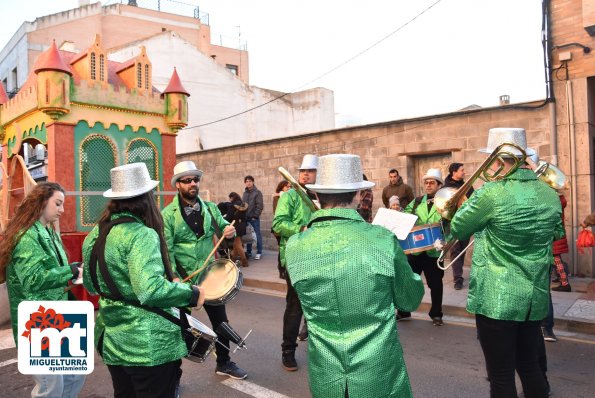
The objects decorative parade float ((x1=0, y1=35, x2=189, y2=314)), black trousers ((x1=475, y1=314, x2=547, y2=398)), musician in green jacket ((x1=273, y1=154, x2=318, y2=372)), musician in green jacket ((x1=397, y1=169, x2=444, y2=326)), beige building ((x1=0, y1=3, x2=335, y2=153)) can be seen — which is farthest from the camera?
beige building ((x1=0, y1=3, x2=335, y2=153))

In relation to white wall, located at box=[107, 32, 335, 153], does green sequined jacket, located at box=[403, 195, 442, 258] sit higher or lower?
lower

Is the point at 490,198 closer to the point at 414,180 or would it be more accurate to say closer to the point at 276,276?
the point at 276,276

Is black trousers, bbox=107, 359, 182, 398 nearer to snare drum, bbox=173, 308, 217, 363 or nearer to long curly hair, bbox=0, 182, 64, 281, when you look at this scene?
snare drum, bbox=173, 308, 217, 363

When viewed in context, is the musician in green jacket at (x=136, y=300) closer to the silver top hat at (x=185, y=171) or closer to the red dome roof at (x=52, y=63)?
the silver top hat at (x=185, y=171)

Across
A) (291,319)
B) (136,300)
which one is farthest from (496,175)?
(136,300)

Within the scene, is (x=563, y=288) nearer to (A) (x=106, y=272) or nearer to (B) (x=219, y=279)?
(B) (x=219, y=279)

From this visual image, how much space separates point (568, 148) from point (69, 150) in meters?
8.73

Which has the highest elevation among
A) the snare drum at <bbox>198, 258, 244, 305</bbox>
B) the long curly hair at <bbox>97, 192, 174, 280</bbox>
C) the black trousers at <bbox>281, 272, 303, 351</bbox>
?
the long curly hair at <bbox>97, 192, 174, 280</bbox>

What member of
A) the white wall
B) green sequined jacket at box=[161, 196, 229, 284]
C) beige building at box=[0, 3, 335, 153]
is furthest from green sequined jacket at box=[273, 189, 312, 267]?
the white wall

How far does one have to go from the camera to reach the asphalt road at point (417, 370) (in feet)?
14.1

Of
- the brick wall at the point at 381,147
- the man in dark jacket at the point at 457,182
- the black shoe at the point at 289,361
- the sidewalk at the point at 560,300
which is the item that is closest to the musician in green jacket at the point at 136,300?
the black shoe at the point at 289,361

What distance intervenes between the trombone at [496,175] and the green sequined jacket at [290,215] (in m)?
1.29

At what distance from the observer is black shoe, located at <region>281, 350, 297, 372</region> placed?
4.76 meters

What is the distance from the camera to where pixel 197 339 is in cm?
301
